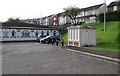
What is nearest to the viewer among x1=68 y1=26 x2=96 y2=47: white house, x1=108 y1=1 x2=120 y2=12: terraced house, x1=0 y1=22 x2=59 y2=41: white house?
x1=68 y1=26 x2=96 y2=47: white house

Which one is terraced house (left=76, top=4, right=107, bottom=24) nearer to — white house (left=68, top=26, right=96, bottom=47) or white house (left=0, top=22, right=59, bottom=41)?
white house (left=0, top=22, right=59, bottom=41)

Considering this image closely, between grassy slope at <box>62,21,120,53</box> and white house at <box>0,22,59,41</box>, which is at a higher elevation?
white house at <box>0,22,59,41</box>

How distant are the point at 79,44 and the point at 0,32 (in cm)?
2693

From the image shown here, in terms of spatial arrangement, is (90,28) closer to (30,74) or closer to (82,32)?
(82,32)

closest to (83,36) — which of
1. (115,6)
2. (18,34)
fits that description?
(18,34)

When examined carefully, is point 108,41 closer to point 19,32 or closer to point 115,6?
point 19,32

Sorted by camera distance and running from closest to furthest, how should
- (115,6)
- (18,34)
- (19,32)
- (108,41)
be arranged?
(108,41), (18,34), (19,32), (115,6)

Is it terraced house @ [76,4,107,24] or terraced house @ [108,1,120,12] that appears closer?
terraced house @ [108,1,120,12]

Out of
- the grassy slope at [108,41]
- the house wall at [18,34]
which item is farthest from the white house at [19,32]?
the grassy slope at [108,41]

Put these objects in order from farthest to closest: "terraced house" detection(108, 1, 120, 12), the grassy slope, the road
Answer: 1. "terraced house" detection(108, 1, 120, 12)
2. the grassy slope
3. the road

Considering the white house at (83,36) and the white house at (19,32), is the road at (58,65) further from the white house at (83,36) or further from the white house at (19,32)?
the white house at (19,32)

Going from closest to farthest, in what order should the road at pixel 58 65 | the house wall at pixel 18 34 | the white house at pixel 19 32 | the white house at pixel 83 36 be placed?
1. the road at pixel 58 65
2. the white house at pixel 83 36
3. the house wall at pixel 18 34
4. the white house at pixel 19 32

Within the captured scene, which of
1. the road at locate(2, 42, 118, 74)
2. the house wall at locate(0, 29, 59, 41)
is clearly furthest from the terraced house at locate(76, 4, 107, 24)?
the road at locate(2, 42, 118, 74)

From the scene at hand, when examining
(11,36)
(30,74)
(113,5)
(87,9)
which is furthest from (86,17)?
(30,74)
